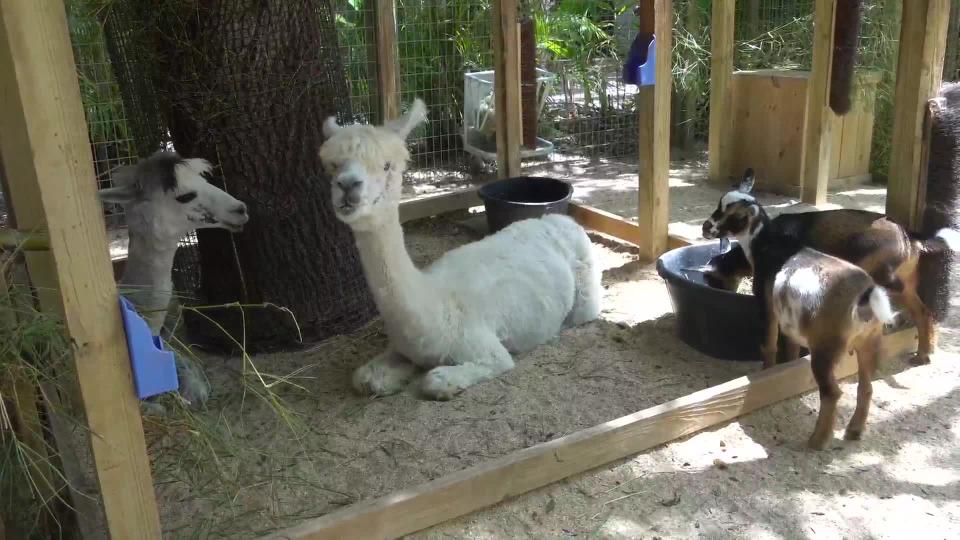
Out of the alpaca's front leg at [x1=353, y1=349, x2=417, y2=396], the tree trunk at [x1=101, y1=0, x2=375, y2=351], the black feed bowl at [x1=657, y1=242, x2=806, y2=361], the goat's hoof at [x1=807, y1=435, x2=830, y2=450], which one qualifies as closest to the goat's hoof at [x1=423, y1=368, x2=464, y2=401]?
the alpaca's front leg at [x1=353, y1=349, x2=417, y2=396]

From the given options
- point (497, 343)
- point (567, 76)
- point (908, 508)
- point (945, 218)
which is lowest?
point (908, 508)

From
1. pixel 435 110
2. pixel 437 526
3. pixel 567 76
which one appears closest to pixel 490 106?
pixel 435 110

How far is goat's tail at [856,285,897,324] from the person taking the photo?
3025mm

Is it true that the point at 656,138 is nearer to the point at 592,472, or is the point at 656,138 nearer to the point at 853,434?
the point at 853,434

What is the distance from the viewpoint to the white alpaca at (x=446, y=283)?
3369 millimetres

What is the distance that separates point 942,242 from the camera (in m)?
3.80

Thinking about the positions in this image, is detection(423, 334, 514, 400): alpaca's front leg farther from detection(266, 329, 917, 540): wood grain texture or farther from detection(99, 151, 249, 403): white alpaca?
detection(99, 151, 249, 403): white alpaca

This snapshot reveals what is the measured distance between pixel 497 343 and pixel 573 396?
492 millimetres

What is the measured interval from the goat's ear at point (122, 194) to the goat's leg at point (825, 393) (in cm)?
304

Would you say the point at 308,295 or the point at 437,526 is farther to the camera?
the point at 308,295

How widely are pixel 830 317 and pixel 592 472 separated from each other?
1.13 meters

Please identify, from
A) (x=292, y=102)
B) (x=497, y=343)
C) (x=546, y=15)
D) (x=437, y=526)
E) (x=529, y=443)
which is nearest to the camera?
(x=437, y=526)

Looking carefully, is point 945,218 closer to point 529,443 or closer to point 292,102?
point 529,443

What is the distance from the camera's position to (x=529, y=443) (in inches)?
132
